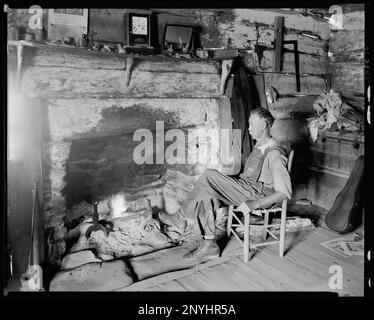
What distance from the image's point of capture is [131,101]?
4070mm

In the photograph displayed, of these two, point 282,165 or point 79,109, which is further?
point 79,109

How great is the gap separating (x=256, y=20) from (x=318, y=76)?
5.08ft

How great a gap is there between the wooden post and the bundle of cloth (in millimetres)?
817

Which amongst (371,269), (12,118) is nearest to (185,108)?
(12,118)

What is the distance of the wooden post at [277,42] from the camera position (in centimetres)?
484

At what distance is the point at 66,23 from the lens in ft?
11.1

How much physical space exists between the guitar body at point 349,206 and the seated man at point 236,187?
122 cm

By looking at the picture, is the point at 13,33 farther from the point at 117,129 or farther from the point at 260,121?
the point at 260,121

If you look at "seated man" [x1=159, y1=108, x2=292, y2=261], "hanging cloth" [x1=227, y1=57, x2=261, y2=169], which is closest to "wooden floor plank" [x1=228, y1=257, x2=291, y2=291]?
"seated man" [x1=159, y1=108, x2=292, y2=261]

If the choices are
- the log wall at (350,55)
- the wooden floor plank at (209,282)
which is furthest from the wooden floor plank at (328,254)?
the log wall at (350,55)

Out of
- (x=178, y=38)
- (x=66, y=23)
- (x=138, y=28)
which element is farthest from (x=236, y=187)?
(x=66, y=23)

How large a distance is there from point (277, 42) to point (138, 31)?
2.22 m
